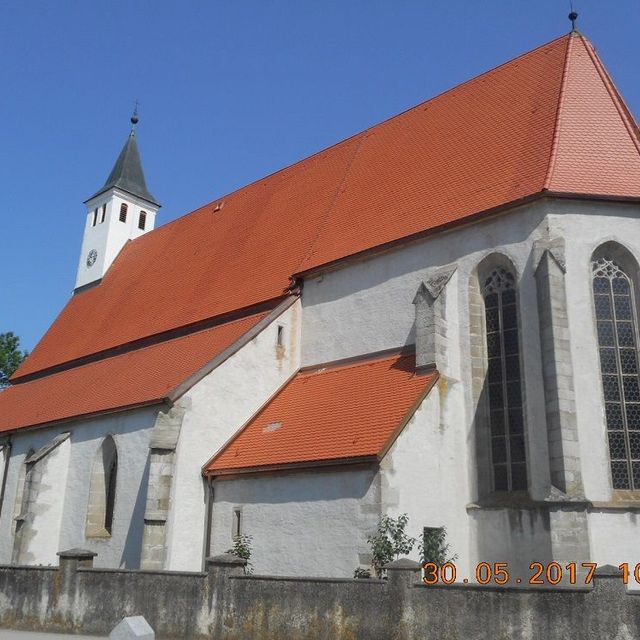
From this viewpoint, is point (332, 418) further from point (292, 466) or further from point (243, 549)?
point (243, 549)

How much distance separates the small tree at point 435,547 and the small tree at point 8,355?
3113 centimetres

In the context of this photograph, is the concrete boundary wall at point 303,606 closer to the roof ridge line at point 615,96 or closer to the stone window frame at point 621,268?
the stone window frame at point 621,268

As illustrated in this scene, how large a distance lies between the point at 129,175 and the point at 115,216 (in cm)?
215

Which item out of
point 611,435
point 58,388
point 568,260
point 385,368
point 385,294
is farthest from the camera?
point 58,388

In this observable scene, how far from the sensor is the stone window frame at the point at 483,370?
11945 mm

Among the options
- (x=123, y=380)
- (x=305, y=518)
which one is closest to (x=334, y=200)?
(x=123, y=380)

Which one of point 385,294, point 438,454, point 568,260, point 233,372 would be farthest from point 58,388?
point 568,260

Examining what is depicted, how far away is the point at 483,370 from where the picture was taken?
12711mm

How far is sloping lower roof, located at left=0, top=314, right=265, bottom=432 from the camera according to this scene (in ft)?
49.4

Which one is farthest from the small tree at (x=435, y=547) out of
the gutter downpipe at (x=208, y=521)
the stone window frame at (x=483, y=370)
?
the gutter downpipe at (x=208, y=521)

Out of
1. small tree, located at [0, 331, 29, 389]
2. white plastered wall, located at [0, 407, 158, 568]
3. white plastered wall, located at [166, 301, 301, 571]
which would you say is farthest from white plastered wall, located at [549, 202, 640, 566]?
small tree, located at [0, 331, 29, 389]

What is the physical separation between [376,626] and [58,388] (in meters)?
14.5

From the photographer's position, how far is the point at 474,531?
465 inches

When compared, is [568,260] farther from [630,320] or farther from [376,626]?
[376,626]
